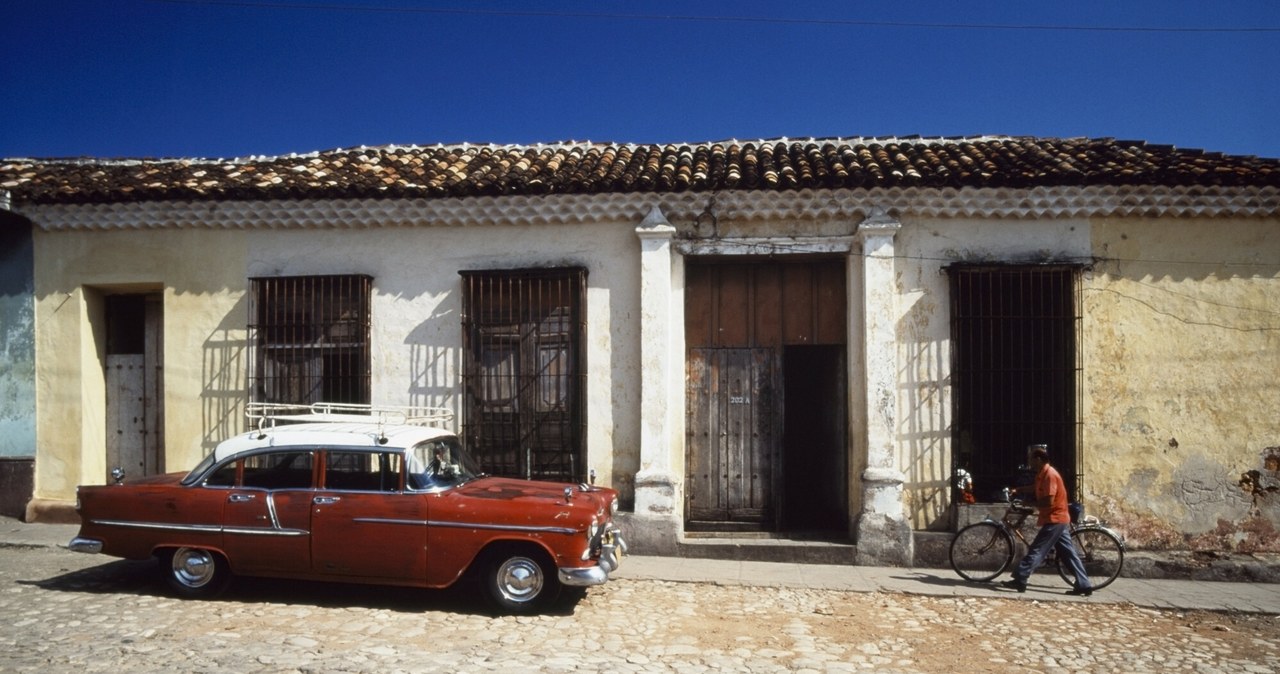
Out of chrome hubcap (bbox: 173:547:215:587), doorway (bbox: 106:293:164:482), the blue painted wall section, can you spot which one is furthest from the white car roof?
the blue painted wall section

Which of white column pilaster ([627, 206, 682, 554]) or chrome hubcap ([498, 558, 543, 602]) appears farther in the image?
white column pilaster ([627, 206, 682, 554])

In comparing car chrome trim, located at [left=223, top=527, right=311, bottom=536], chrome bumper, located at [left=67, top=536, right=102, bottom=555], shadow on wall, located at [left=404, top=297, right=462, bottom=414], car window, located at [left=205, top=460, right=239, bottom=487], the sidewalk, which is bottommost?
the sidewalk

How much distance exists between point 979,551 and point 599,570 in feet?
13.2

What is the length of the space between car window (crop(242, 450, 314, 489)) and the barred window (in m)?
2.67

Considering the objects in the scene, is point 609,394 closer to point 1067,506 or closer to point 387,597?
point 387,597

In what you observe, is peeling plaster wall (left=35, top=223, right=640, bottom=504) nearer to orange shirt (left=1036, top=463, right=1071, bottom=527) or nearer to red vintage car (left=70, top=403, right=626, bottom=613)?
red vintage car (left=70, top=403, right=626, bottom=613)

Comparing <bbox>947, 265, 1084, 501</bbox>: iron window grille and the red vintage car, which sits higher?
<bbox>947, 265, 1084, 501</bbox>: iron window grille

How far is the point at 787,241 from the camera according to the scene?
28.8 ft

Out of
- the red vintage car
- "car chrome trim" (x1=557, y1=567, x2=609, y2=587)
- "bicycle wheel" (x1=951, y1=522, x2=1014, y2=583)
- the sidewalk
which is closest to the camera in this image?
"car chrome trim" (x1=557, y1=567, x2=609, y2=587)

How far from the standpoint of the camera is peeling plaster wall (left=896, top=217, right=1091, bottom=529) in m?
8.54

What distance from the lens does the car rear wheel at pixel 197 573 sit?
6.53 meters

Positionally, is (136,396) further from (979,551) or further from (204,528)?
(979,551)

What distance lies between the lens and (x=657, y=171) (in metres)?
9.06

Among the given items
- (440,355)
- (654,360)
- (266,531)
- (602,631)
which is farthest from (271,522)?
(654,360)
